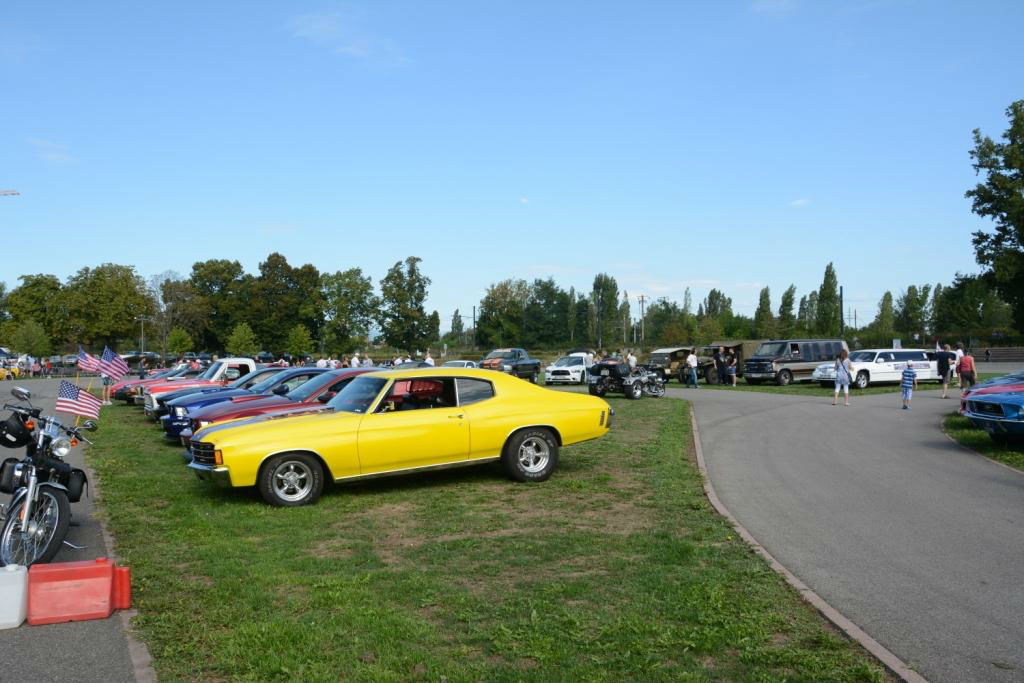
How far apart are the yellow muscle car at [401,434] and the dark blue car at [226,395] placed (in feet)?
17.1

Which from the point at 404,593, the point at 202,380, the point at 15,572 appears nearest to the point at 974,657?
the point at 404,593

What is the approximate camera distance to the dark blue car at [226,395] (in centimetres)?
1517

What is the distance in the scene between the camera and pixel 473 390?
34.1 feet

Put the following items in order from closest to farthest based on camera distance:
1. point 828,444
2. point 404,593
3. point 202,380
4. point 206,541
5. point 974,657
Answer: point 974,657
point 404,593
point 206,541
point 828,444
point 202,380

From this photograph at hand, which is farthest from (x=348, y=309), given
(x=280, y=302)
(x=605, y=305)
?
(x=605, y=305)

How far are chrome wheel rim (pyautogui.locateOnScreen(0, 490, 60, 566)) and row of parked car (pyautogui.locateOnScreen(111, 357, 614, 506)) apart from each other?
242cm

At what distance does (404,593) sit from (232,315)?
300 ft

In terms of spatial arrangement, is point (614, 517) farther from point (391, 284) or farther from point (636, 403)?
point (391, 284)

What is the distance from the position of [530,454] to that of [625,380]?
18263 mm

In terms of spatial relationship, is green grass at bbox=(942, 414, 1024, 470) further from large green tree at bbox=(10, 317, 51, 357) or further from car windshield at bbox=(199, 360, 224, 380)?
large green tree at bbox=(10, 317, 51, 357)

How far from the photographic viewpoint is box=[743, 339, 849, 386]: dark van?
36.2m

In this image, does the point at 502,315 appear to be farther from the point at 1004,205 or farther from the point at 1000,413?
the point at 1000,413

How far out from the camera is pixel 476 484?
1050cm

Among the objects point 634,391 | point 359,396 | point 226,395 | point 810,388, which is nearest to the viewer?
point 359,396
